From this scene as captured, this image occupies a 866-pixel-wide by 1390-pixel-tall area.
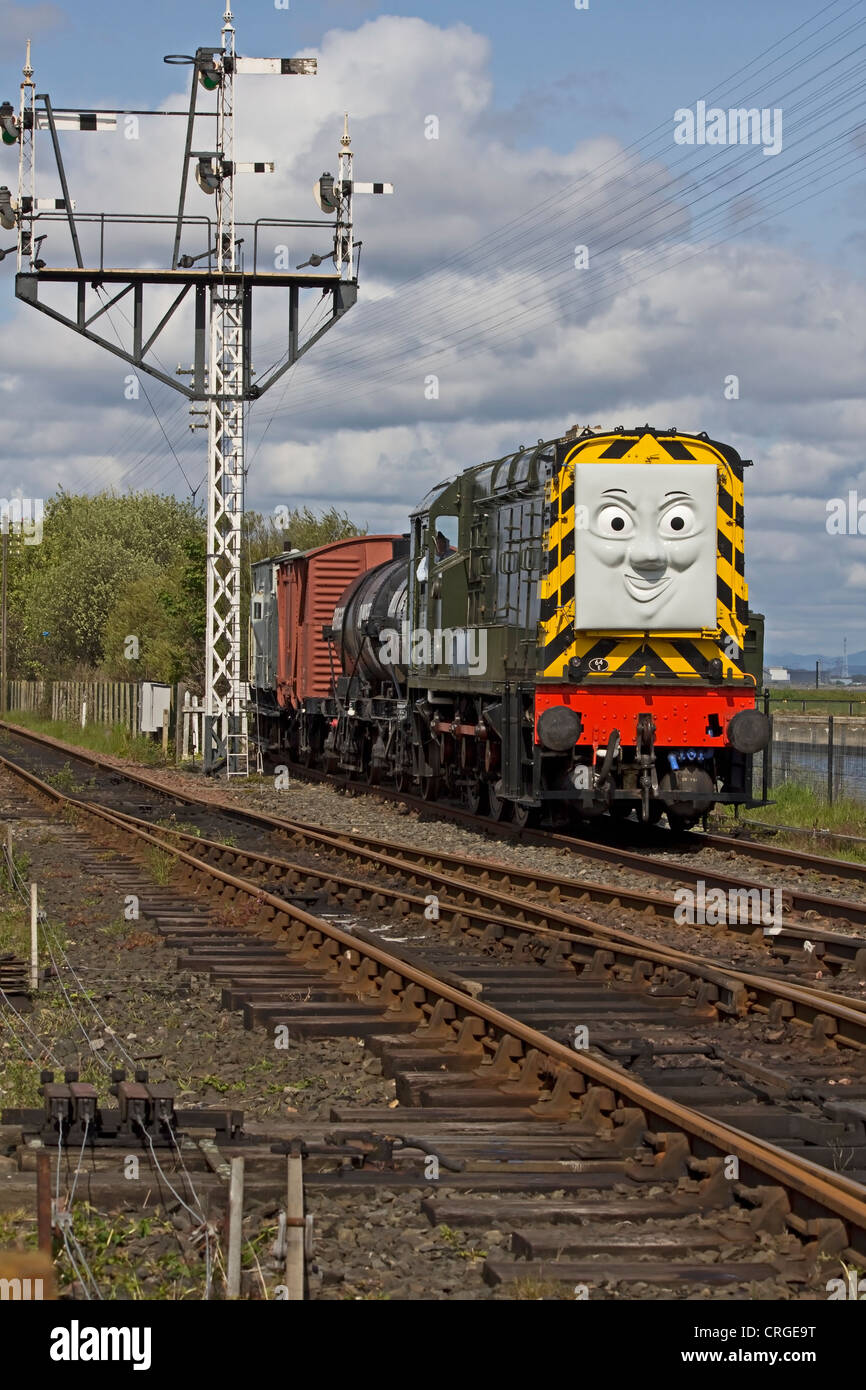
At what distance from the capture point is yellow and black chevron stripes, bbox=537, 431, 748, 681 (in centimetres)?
1650

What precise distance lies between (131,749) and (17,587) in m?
51.0

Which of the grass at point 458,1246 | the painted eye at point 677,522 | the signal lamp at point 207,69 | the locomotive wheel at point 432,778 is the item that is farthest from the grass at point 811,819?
the signal lamp at point 207,69

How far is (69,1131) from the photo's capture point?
6.18 meters

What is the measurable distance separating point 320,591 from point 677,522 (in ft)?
42.8

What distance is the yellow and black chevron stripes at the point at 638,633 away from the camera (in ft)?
54.1

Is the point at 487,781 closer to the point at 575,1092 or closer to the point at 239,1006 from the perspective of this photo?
the point at 239,1006

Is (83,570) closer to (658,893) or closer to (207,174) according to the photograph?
(207,174)

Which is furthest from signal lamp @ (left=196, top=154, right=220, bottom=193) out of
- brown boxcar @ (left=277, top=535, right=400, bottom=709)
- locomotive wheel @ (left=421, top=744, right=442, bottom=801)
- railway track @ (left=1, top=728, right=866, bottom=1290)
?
railway track @ (left=1, top=728, right=866, bottom=1290)

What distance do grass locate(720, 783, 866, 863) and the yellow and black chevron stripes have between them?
2.07 metres

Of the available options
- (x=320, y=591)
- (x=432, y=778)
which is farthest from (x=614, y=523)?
(x=320, y=591)

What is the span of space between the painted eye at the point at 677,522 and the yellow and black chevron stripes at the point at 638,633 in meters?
0.40

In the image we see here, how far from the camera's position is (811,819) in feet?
66.4
